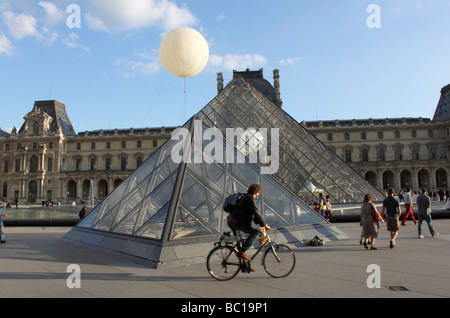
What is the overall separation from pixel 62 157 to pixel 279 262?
5853cm

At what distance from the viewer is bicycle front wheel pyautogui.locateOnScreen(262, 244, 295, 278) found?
12.9 feet

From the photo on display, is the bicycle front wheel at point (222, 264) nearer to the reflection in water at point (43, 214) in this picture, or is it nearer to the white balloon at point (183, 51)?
the white balloon at point (183, 51)

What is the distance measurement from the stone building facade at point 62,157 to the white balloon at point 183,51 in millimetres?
45226

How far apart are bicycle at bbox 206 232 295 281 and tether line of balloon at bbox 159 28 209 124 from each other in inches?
224

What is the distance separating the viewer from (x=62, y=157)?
5553 centimetres

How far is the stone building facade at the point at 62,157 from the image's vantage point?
53.6 m

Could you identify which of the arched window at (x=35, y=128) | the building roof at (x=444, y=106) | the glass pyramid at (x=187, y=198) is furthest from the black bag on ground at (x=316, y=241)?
the building roof at (x=444, y=106)

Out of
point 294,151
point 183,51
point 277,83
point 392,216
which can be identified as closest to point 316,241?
Result: point 392,216

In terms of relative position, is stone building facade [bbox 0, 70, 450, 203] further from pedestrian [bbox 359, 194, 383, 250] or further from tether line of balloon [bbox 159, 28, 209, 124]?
pedestrian [bbox 359, 194, 383, 250]

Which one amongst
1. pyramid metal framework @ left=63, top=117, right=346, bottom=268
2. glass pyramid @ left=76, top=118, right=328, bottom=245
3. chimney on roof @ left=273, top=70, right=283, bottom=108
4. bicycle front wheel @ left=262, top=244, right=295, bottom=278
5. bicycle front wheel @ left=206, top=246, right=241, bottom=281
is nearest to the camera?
bicycle front wheel @ left=206, top=246, right=241, bottom=281

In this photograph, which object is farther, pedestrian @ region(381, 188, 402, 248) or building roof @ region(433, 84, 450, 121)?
building roof @ region(433, 84, 450, 121)

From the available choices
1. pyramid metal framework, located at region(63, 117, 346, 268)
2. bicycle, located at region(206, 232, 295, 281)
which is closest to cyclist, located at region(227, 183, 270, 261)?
bicycle, located at region(206, 232, 295, 281)
